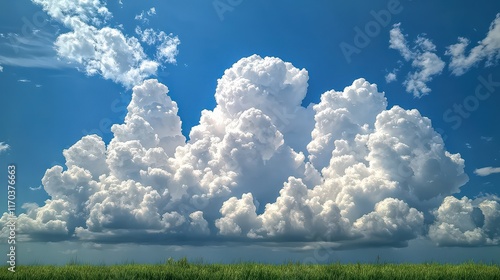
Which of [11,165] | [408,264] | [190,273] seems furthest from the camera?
[408,264]

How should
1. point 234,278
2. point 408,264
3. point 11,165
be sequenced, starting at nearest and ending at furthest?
point 234,278
point 11,165
point 408,264

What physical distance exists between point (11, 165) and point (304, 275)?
22046mm

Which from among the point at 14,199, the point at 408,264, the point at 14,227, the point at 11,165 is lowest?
the point at 408,264

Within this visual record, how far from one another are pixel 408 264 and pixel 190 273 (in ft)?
61.1

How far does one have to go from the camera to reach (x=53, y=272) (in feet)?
88.1

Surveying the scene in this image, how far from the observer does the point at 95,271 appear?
90.5 ft

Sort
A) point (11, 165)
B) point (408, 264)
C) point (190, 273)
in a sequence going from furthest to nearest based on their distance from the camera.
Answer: point (408, 264) < point (11, 165) < point (190, 273)

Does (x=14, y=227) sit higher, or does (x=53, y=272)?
(x=14, y=227)

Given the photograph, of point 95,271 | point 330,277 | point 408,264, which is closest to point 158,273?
point 95,271

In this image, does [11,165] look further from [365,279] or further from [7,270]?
[365,279]

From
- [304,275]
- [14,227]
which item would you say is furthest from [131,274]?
[304,275]

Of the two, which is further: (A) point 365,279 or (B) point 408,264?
(B) point 408,264

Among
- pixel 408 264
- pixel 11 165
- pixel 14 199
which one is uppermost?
pixel 11 165

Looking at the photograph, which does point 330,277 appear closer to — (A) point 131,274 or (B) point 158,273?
(B) point 158,273
